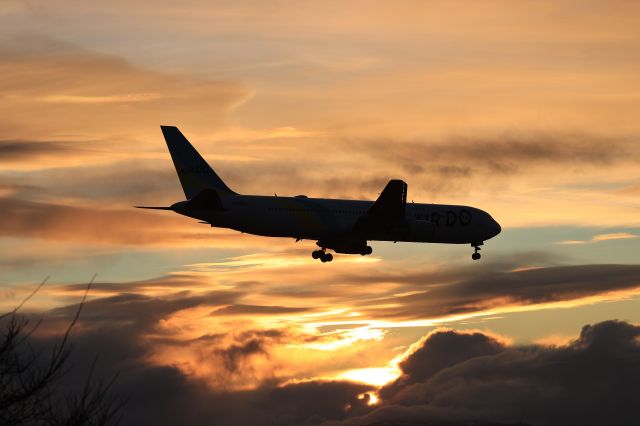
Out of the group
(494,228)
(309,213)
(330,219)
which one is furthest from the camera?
(494,228)

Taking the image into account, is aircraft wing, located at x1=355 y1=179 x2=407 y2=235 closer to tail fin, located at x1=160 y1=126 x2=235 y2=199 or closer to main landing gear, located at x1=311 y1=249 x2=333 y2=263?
main landing gear, located at x1=311 y1=249 x2=333 y2=263

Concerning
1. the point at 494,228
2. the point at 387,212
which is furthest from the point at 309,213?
the point at 494,228

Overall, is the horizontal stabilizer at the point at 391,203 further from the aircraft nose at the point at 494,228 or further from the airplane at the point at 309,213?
the aircraft nose at the point at 494,228

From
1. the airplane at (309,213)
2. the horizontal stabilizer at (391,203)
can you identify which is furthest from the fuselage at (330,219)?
the horizontal stabilizer at (391,203)

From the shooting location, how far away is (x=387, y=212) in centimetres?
8131

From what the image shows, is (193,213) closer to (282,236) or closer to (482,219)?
(282,236)

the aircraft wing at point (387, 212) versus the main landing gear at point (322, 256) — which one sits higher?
the aircraft wing at point (387, 212)

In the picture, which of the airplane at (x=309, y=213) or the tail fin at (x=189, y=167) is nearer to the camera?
the airplane at (x=309, y=213)

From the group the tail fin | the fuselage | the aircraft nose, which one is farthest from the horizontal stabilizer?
the aircraft nose

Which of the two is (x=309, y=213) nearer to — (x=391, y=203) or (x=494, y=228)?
(x=391, y=203)

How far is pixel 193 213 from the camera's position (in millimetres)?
76000

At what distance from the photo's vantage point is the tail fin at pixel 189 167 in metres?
81.6

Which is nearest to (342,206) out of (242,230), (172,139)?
(242,230)

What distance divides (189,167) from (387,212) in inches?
656
